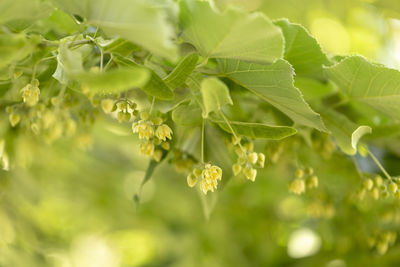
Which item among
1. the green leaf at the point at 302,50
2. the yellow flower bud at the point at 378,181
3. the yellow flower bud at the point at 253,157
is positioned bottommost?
the yellow flower bud at the point at 253,157

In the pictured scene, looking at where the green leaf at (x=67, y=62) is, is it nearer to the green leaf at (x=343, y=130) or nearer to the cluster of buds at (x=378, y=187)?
the green leaf at (x=343, y=130)

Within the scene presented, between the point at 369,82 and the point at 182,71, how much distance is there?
37cm

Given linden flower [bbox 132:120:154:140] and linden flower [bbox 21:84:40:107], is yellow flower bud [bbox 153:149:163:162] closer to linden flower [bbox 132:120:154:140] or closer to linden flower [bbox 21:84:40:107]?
linden flower [bbox 132:120:154:140]

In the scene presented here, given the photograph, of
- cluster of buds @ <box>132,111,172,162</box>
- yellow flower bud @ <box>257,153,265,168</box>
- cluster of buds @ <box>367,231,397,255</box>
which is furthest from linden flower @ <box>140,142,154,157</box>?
cluster of buds @ <box>367,231,397,255</box>

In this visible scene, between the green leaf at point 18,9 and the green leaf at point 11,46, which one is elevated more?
the green leaf at point 18,9

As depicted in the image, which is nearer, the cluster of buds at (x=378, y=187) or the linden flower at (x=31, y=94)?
the linden flower at (x=31, y=94)

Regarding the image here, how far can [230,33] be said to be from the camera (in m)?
0.63

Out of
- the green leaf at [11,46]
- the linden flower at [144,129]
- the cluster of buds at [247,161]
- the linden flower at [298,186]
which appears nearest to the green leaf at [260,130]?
the cluster of buds at [247,161]

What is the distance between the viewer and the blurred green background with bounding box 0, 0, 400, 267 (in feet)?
4.64

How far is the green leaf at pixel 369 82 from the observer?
2.69 feet

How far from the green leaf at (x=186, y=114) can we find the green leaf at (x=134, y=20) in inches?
8.4

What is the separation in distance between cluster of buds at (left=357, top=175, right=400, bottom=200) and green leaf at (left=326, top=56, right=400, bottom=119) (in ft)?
0.49

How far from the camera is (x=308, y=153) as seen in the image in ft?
4.08

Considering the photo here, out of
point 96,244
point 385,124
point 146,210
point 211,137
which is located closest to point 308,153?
point 385,124
